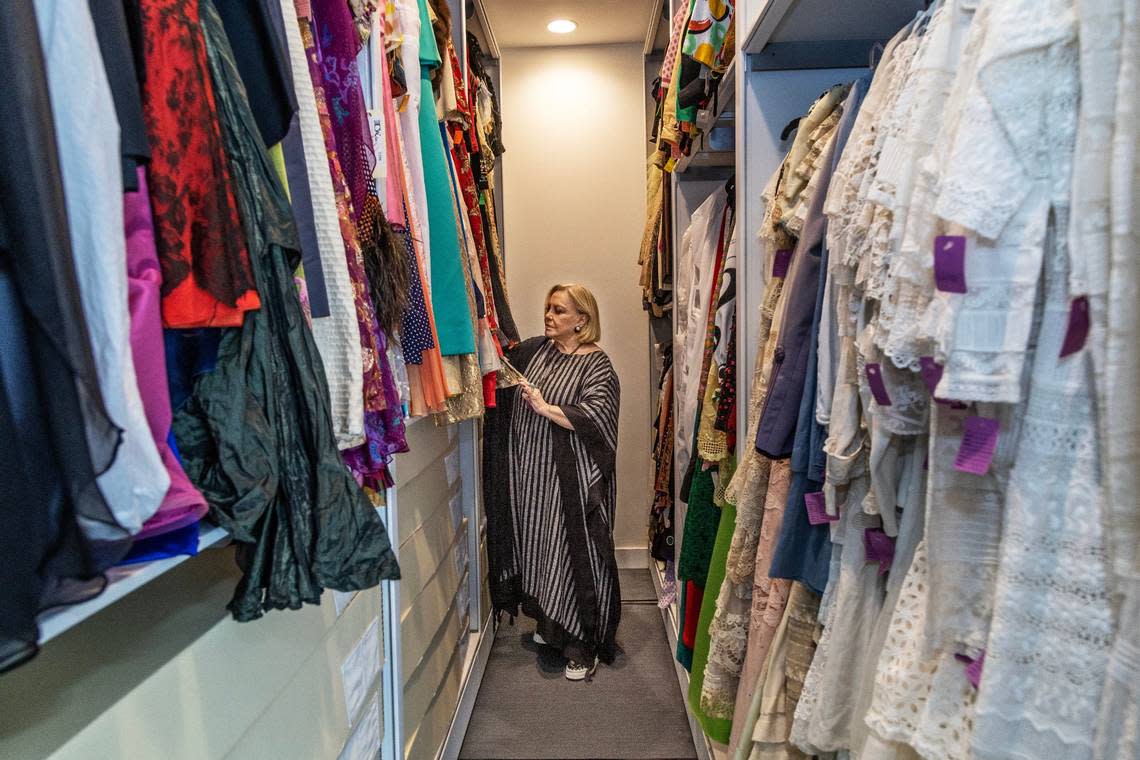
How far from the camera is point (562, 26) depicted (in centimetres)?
310

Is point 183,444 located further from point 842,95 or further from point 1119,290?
point 842,95

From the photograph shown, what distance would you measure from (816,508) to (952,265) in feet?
1.65

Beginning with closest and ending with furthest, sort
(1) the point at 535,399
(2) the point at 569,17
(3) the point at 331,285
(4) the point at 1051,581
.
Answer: (4) the point at 1051,581
(3) the point at 331,285
(1) the point at 535,399
(2) the point at 569,17

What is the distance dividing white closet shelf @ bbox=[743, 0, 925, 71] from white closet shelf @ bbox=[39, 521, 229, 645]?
116 centimetres

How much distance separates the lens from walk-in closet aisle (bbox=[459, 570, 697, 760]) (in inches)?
81.6

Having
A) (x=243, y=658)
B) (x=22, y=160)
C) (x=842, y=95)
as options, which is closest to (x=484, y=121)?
(x=842, y=95)

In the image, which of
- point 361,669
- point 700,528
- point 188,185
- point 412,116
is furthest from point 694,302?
point 188,185

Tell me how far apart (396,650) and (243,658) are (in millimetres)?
669

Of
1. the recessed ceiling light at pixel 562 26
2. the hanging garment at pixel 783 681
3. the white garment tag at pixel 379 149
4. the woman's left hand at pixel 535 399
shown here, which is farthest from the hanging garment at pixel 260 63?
the recessed ceiling light at pixel 562 26

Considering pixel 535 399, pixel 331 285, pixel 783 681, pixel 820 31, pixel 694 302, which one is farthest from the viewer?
pixel 535 399

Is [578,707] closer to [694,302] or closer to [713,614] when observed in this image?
[713,614]

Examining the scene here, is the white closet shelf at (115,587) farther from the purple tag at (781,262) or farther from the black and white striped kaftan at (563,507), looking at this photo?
the black and white striped kaftan at (563,507)

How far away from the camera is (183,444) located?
0.60 meters

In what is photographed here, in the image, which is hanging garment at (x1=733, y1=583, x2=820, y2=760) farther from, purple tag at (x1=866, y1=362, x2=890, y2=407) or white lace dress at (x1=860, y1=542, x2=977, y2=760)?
purple tag at (x1=866, y1=362, x2=890, y2=407)
